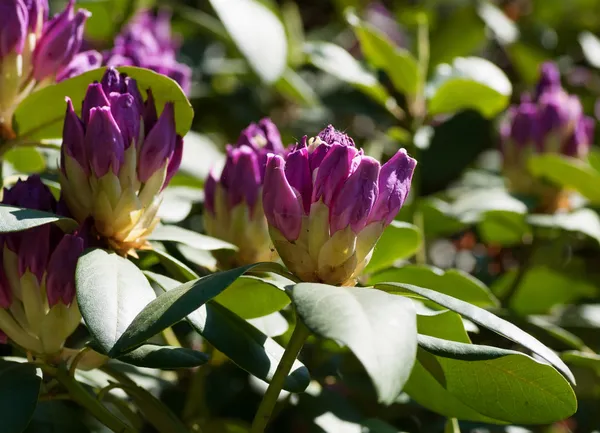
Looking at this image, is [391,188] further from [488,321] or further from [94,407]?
[94,407]

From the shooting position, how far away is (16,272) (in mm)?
1013

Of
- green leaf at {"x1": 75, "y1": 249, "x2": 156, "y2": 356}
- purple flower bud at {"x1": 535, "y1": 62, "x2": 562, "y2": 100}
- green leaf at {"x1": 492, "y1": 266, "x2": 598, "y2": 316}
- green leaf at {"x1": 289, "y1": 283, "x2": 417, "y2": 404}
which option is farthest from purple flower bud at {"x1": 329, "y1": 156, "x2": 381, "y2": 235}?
purple flower bud at {"x1": 535, "y1": 62, "x2": 562, "y2": 100}

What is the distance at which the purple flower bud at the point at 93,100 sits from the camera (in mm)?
1017

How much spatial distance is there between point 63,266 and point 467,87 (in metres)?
0.98

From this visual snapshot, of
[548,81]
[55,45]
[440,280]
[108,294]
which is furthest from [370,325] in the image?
[548,81]

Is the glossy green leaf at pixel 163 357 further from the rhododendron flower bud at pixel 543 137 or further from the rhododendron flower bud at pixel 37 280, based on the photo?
the rhododendron flower bud at pixel 543 137

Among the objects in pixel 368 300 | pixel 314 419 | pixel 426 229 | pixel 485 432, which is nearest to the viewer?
pixel 368 300

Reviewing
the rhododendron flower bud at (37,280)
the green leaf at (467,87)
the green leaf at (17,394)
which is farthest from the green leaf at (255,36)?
the green leaf at (17,394)

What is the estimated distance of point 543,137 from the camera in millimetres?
1862

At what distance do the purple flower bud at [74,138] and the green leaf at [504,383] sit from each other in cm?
44

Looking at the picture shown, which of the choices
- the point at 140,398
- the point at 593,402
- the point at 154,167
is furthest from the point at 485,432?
the point at 154,167

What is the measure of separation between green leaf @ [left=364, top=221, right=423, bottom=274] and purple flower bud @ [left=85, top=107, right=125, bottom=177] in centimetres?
44

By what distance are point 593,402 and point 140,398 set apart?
41.5 inches

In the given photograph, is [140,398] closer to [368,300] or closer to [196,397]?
[196,397]
